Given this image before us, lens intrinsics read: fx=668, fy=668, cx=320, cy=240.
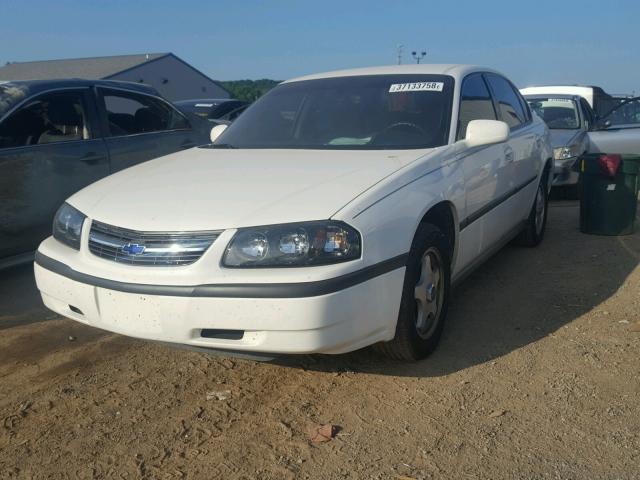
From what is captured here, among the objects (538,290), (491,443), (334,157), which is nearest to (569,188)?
(538,290)

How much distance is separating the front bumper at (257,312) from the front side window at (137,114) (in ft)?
10.0

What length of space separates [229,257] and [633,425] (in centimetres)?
188

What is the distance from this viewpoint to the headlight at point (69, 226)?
332 centimetres

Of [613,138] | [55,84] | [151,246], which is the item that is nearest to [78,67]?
[613,138]

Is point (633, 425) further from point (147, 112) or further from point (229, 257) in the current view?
point (147, 112)

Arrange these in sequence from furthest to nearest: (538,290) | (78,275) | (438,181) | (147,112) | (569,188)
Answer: (569,188) → (147,112) → (538,290) → (438,181) → (78,275)

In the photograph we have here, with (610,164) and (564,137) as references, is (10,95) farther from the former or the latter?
(564,137)

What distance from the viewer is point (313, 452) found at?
8.95 feet

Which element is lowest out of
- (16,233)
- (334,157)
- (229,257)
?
(16,233)

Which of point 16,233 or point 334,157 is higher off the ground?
point 334,157

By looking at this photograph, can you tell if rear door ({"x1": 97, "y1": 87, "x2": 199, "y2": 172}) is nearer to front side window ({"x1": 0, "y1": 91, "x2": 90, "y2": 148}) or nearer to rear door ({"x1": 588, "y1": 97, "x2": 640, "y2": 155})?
front side window ({"x1": 0, "y1": 91, "x2": 90, "y2": 148})

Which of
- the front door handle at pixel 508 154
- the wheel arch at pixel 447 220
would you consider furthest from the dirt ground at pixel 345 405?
the front door handle at pixel 508 154

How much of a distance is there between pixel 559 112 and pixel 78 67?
43.5 metres

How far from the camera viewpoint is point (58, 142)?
522 centimetres
